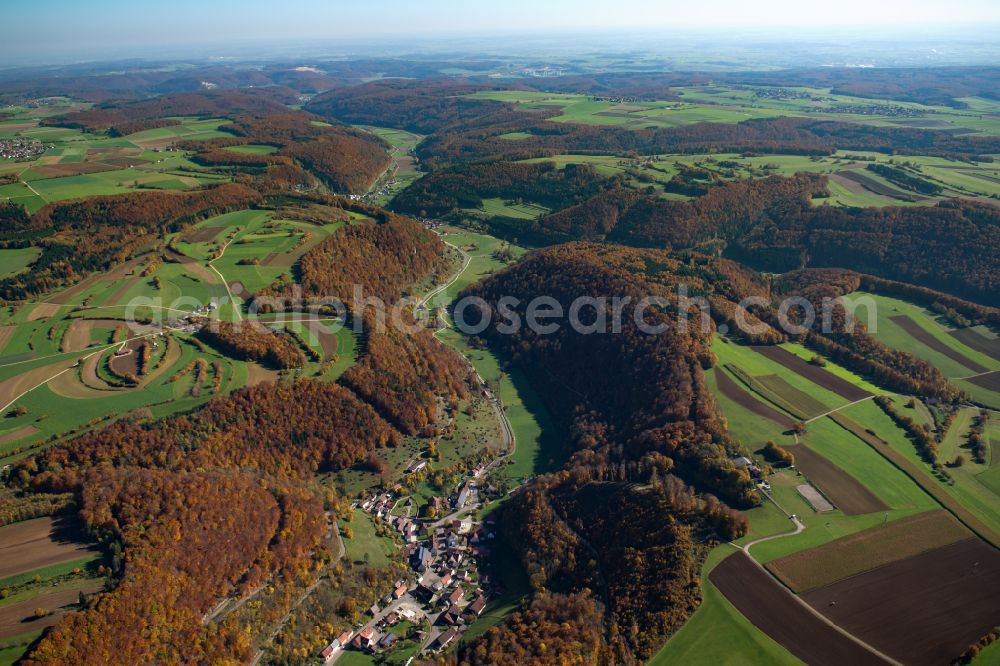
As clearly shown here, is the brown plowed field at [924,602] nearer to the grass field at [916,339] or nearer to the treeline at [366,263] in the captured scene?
the grass field at [916,339]

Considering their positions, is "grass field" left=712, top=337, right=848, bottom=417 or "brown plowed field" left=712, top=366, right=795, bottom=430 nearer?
"brown plowed field" left=712, top=366, right=795, bottom=430

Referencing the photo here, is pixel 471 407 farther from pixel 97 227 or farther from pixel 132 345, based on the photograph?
pixel 97 227

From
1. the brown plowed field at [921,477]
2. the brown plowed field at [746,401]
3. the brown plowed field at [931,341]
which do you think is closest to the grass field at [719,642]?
the brown plowed field at [921,477]

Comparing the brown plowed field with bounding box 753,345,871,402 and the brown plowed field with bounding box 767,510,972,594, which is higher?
the brown plowed field with bounding box 753,345,871,402

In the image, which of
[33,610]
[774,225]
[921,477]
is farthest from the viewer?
[774,225]

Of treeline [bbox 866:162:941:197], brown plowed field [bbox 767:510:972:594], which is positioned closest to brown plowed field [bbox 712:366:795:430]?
brown plowed field [bbox 767:510:972:594]

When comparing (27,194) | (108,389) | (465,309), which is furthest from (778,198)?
(27,194)

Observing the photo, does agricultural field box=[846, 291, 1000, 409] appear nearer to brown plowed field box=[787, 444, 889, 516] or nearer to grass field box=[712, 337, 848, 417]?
grass field box=[712, 337, 848, 417]

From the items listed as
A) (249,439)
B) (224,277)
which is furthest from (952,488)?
(224,277)
